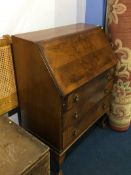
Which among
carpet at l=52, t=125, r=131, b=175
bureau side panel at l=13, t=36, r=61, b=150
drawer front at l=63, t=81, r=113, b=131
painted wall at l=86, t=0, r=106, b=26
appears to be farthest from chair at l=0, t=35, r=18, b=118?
painted wall at l=86, t=0, r=106, b=26

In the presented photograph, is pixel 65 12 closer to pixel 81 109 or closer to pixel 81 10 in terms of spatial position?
pixel 81 10

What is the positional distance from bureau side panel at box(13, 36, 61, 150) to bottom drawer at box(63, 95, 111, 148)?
0.08 meters

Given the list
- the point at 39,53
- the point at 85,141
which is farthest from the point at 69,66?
the point at 85,141

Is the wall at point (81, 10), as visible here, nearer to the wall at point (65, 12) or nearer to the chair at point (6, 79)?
the wall at point (65, 12)

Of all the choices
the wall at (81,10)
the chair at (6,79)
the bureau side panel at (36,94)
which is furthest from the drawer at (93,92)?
the wall at (81,10)

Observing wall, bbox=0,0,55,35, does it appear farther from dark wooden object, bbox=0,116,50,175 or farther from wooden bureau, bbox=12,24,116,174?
dark wooden object, bbox=0,116,50,175

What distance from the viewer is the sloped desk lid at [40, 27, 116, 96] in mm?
1210

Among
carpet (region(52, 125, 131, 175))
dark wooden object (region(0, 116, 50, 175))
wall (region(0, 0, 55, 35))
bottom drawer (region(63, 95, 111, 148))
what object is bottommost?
carpet (region(52, 125, 131, 175))

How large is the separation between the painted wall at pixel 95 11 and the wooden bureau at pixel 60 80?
22cm

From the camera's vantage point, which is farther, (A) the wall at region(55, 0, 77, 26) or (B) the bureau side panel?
(A) the wall at region(55, 0, 77, 26)

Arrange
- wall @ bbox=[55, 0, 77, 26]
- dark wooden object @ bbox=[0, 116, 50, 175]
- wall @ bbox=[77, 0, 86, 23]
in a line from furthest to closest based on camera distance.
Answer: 1. wall @ bbox=[77, 0, 86, 23]
2. wall @ bbox=[55, 0, 77, 26]
3. dark wooden object @ bbox=[0, 116, 50, 175]

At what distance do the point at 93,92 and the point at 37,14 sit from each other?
2.40 ft

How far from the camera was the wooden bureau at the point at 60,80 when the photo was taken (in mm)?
1218

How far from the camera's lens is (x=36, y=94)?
136 cm
